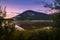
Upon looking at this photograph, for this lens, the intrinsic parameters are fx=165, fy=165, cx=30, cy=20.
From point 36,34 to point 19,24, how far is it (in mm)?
1337

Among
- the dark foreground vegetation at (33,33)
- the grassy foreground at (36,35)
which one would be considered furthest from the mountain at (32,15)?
the grassy foreground at (36,35)

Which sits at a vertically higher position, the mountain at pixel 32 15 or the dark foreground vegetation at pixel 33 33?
the mountain at pixel 32 15

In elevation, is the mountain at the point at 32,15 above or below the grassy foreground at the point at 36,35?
above

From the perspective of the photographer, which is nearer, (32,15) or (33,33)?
(33,33)

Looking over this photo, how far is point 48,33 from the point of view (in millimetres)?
5312

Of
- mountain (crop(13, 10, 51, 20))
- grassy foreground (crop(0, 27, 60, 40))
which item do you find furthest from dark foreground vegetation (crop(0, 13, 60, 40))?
mountain (crop(13, 10, 51, 20))

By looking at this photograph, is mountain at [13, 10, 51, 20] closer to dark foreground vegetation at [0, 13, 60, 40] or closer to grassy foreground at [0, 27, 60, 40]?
dark foreground vegetation at [0, 13, 60, 40]

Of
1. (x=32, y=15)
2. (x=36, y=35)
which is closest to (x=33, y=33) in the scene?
(x=36, y=35)

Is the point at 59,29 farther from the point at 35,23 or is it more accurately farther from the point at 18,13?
the point at 18,13

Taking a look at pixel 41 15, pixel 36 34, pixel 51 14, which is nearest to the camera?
pixel 36 34

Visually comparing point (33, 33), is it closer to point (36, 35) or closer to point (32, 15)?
point (36, 35)

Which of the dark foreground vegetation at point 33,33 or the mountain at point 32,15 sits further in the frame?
the mountain at point 32,15

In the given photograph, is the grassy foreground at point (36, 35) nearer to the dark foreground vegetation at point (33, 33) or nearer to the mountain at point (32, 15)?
the dark foreground vegetation at point (33, 33)

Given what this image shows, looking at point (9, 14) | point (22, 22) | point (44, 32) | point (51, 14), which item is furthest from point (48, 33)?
point (9, 14)
